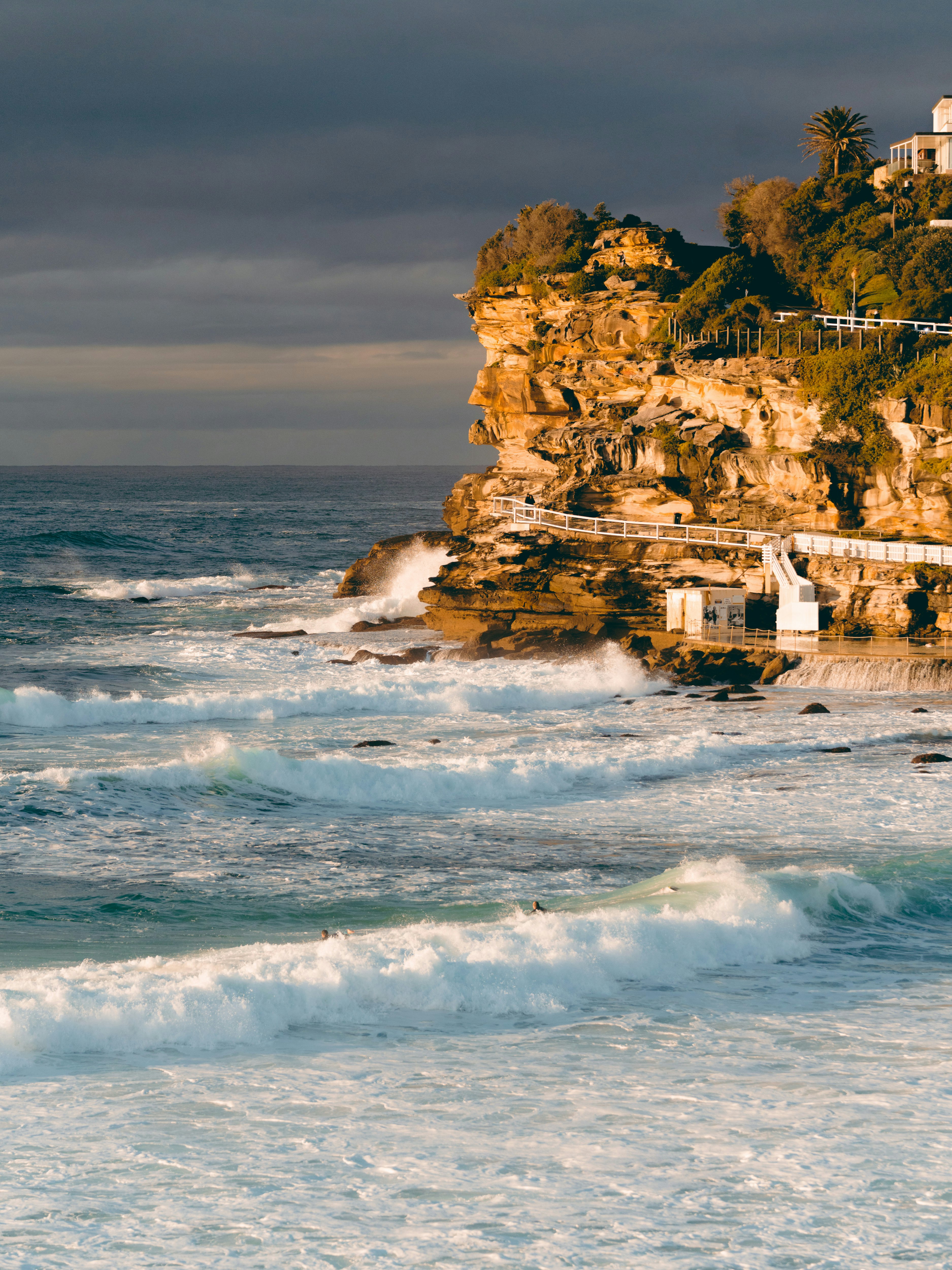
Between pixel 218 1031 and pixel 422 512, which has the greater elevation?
pixel 422 512

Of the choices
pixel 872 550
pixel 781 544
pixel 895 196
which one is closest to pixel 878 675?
pixel 872 550

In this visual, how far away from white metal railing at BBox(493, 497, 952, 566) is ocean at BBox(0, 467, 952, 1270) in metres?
10.9

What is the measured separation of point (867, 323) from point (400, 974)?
42.4 meters

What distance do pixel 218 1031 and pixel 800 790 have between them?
15.3 m

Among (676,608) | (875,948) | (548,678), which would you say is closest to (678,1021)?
(875,948)

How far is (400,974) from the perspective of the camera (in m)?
13.1

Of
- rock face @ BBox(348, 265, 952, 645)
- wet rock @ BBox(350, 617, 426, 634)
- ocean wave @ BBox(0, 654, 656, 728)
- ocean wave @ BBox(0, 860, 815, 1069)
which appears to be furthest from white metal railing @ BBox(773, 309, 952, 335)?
ocean wave @ BBox(0, 860, 815, 1069)

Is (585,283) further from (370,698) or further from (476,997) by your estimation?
(476,997)

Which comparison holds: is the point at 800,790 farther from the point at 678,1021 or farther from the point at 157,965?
the point at 157,965

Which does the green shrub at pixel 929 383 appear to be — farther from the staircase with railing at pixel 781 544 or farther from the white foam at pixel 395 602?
the white foam at pixel 395 602

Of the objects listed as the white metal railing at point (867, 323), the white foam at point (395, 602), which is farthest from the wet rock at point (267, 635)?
the white metal railing at point (867, 323)

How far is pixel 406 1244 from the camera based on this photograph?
8.14 m

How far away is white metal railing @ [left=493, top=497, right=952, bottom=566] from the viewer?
41188 mm

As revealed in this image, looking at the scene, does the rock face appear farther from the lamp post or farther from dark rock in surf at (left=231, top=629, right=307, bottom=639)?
dark rock in surf at (left=231, top=629, right=307, bottom=639)
